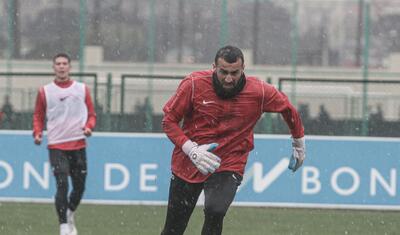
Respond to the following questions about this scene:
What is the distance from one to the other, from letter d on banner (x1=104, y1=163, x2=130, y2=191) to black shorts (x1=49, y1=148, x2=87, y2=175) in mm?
3052

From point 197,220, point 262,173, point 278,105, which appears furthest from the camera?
point 262,173

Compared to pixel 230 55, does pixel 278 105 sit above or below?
below

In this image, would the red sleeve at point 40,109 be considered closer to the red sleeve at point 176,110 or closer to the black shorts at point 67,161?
the black shorts at point 67,161

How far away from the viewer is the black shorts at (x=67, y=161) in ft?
40.0

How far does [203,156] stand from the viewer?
8.44 m

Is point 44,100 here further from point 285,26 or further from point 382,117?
point 285,26

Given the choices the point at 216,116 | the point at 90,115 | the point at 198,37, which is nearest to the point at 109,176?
the point at 90,115

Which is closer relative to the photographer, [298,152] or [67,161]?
[298,152]

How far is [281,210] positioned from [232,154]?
21.6ft

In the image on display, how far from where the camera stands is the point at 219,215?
859 cm

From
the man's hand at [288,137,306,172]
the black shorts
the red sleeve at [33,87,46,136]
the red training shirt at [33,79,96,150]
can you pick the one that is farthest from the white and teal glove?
the red sleeve at [33,87,46,136]

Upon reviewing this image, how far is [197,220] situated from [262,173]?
2078 millimetres

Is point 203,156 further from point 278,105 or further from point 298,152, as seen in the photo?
point 298,152

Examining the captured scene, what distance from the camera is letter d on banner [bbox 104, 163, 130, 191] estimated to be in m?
15.5
